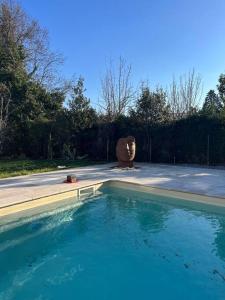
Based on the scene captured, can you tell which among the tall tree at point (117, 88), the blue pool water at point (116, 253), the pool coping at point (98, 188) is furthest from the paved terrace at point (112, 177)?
the tall tree at point (117, 88)

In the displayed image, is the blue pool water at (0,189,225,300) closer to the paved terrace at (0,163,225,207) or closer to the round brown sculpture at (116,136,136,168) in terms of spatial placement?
the paved terrace at (0,163,225,207)

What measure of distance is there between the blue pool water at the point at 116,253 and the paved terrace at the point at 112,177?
37.7 inches

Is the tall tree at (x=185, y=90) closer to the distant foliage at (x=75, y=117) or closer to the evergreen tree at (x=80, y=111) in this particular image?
the distant foliage at (x=75, y=117)

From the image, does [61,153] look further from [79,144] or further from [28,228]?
[28,228]

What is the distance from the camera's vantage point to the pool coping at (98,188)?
7555 millimetres

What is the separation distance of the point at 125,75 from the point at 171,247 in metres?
19.8

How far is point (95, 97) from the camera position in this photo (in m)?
24.0

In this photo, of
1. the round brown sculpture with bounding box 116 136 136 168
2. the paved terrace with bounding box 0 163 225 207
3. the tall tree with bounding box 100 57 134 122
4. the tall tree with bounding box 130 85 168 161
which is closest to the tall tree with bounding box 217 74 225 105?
the tall tree with bounding box 130 85 168 161

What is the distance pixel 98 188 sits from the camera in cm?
1023

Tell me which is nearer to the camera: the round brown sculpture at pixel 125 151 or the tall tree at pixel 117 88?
the round brown sculpture at pixel 125 151

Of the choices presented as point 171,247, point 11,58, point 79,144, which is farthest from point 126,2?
point 171,247

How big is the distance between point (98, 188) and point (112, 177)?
4.55 ft

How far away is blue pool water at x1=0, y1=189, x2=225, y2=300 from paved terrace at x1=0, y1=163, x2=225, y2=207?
96 centimetres

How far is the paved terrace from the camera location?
8570mm
